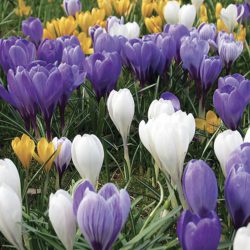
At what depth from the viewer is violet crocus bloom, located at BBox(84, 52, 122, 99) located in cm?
233

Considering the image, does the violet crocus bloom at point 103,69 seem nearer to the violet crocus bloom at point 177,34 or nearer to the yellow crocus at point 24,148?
the violet crocus bloom at point 177,34

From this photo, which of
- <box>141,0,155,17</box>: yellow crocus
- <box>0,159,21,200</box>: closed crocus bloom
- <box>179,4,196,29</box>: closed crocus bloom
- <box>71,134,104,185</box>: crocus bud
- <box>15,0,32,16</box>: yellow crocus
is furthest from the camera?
<box>15,0,32,16</box>: yellow crocus

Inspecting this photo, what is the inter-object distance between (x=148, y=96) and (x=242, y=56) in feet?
2.62

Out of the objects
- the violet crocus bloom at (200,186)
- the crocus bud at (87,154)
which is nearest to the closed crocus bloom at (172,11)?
the crocus bud at (87,154)

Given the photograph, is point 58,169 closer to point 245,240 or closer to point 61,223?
point 61,223

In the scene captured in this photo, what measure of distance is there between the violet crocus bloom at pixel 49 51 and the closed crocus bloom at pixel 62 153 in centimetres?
75

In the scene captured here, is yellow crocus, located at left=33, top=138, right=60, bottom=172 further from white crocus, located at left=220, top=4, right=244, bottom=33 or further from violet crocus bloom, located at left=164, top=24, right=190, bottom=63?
white crocus, located at left=220, top=4, right=244, bottom=33

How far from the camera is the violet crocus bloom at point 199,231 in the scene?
1203 millimetres

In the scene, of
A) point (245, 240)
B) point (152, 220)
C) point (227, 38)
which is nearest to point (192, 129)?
point (152, 220)

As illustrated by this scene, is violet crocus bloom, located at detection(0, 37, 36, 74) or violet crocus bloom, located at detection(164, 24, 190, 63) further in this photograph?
violet crocus bloom, located at detection(164, 24, 190, 63)

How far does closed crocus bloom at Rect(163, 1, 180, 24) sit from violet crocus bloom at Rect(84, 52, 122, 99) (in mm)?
1150

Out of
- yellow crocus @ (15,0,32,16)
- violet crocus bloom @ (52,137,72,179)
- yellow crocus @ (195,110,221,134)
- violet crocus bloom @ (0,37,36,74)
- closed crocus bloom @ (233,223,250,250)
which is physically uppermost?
violet crocus bloom @ (0,37,36,74)

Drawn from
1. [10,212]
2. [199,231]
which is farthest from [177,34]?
[199,231]

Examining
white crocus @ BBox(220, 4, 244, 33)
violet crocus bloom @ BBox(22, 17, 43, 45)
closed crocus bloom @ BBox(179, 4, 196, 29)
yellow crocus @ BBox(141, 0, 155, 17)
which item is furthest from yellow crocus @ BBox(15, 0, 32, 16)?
white crocus @ BBox(220, 4, 244, 33)
